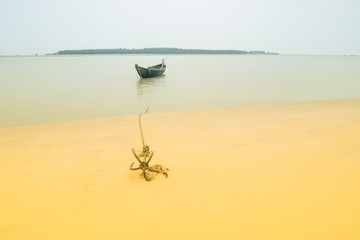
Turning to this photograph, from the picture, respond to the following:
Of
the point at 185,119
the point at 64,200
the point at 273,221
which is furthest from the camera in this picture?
the point at 185,119

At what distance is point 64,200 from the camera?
2.25 metres

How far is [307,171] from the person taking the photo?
2723 mm

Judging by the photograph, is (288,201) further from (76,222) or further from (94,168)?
(94,168)

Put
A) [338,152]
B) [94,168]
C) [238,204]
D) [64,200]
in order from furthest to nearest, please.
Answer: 1. [338,152]
2. [94,168]
3. [64,200]
4. [238,204]

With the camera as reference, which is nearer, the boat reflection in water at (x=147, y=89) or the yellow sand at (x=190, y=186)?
the yellow sand at (x=190, y=186)

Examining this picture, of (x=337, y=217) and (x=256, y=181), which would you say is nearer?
(x=337, y=217)

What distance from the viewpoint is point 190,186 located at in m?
2.45

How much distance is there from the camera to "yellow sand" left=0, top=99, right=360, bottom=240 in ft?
6.01

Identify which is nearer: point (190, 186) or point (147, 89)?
point (190, 186)

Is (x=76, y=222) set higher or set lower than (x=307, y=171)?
lower

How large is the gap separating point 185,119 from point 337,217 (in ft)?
13.8

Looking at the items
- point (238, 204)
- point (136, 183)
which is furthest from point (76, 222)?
point (238, 204)

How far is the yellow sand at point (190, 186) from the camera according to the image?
1.83 m

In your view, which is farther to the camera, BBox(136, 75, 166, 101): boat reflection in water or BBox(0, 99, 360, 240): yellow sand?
BBox(136, 75, 166, 101): boat reflection in water
